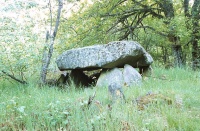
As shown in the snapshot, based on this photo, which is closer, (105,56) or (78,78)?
(105,56)

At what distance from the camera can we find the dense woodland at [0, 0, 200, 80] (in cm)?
687

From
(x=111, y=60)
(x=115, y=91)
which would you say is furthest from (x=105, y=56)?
(x=115, y=91)

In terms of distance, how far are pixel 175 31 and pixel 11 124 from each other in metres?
8.11

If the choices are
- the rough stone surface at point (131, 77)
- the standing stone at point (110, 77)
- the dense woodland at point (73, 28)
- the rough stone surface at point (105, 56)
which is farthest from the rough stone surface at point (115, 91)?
the dense woodland at point (73, 28)

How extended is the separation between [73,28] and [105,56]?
13.6 ft

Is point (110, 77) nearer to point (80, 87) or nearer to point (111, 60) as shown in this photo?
point (111, 60)

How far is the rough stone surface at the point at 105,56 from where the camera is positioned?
7.56 metres

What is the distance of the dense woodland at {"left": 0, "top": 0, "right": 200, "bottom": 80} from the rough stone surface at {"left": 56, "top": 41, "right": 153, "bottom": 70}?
71cm

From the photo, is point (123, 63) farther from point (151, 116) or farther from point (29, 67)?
point (151, 116)

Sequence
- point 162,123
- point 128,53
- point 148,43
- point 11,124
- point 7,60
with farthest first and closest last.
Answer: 1. point 148,43
2. point 128,53
3. point 7,60
4. point 11,124
5. point 162,123

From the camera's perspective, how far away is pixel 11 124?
10.6 feet

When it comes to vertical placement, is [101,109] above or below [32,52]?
below

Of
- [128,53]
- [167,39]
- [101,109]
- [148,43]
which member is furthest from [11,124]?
[148,43]

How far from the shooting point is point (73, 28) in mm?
11273
